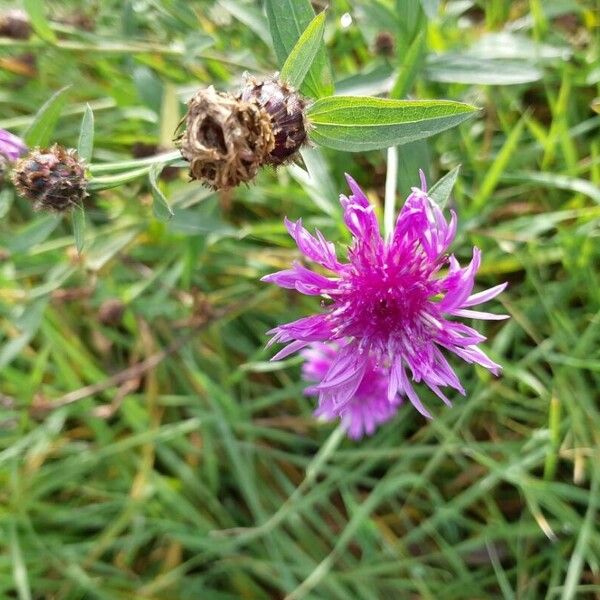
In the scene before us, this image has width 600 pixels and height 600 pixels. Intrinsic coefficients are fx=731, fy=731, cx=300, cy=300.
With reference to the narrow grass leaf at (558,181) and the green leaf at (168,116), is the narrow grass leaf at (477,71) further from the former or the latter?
the green leaf at (168,116)

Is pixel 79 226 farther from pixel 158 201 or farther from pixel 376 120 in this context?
pixel 376 120

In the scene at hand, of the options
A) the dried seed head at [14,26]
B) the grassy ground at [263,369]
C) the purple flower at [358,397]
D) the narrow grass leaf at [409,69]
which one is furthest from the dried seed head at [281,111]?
the dried seed head at [14,26]

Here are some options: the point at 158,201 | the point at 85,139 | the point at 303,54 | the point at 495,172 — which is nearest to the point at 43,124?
the point at 85,139

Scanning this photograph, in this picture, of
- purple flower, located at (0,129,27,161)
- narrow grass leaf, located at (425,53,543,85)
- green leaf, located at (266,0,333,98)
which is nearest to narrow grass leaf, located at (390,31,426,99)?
narrow grass leaf, located at (425,53,543,85)

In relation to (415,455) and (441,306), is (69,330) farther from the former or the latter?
(441,306)

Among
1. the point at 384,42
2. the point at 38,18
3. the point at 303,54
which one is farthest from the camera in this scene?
the point at 384,42

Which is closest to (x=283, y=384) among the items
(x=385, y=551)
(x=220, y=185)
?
(x=385, y=551)
